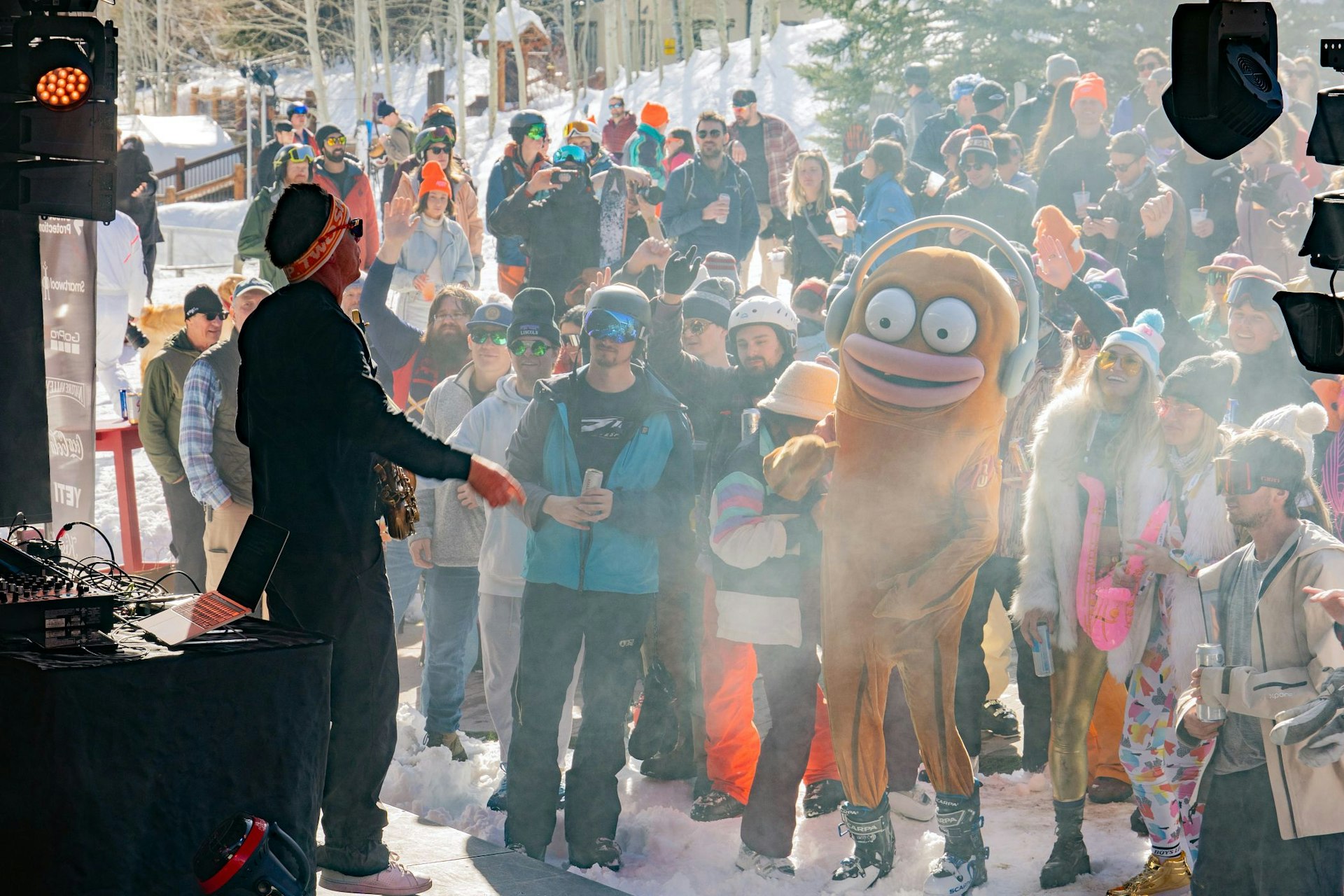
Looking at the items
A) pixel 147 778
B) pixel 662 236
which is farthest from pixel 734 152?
pixel 147 778

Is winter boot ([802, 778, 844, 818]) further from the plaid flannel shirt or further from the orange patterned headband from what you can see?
the orange patterned headband

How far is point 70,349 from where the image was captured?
283 inches

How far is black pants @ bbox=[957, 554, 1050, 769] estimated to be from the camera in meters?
6.12

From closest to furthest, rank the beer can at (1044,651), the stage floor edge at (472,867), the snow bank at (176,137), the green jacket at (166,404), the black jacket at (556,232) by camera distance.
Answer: the stage floor edge at (472,867) → the beer can at (1044,651) → the green jacket at (166,404) → the black jacket at (556,232) → the snow bank at (176,137)

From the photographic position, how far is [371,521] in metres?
4.17

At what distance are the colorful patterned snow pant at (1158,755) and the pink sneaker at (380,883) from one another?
8.28 ft

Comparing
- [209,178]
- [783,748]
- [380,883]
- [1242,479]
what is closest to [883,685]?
[783,748]

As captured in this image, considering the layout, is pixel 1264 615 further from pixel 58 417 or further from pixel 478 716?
pixel 58 417

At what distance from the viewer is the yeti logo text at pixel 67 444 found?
7.22 metres

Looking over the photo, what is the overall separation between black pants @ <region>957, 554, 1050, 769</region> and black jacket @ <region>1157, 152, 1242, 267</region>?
3.34 m

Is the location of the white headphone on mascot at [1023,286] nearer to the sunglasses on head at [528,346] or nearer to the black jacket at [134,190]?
the sunglasses on head at [528,346]

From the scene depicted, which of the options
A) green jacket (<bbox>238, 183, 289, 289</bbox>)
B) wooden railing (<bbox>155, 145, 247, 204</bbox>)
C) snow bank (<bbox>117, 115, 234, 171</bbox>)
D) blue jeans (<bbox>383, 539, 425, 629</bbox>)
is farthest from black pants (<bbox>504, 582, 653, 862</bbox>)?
snow bank (<bbox>117, 115, 234, 171</bbox>)

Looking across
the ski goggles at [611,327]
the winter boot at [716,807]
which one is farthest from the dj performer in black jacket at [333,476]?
the winter boot at [716,807]

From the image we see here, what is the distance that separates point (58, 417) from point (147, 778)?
4.37 meters
